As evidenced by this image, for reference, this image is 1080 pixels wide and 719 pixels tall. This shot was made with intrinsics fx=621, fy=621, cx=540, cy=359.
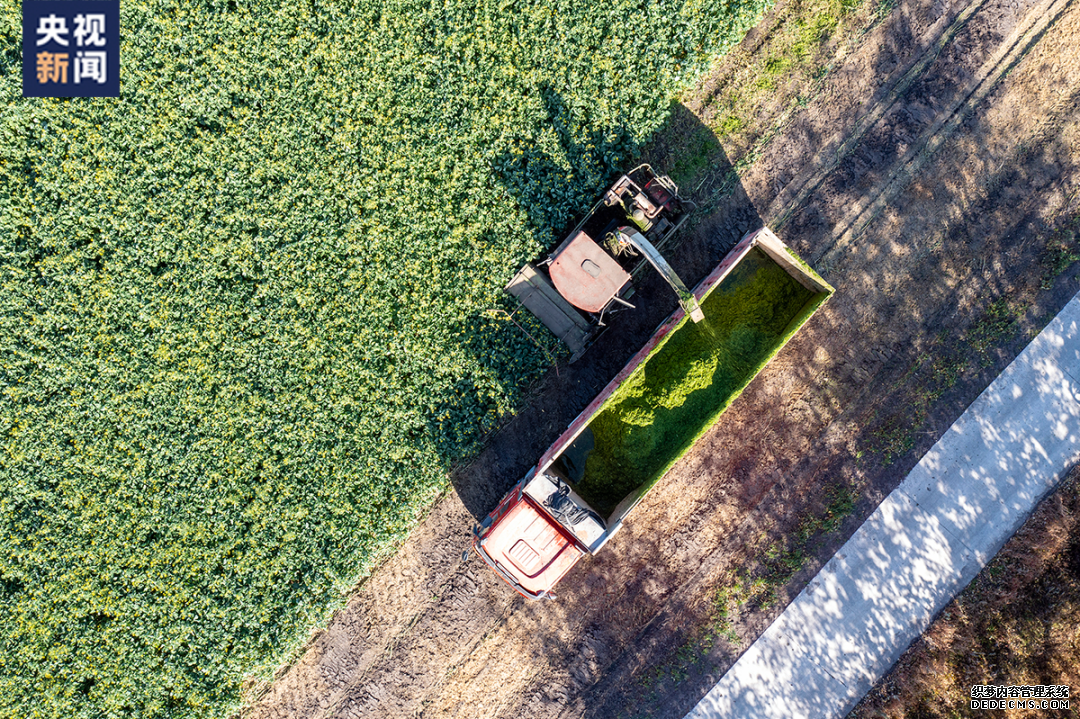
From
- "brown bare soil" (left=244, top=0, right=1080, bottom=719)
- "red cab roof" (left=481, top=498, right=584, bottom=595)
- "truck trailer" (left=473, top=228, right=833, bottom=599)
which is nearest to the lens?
"truck trailer" (left=473, top=228, right=833, bottom=599)

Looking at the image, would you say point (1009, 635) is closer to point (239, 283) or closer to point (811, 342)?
point (811, 342)

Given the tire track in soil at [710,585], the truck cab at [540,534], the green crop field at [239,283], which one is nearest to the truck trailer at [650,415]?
the truck cab at [540,534]

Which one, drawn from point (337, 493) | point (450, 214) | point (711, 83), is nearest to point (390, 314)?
point (450, 214)

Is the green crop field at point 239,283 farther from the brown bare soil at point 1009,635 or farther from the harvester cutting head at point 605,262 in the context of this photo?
the brown bare soil at point 1009,635

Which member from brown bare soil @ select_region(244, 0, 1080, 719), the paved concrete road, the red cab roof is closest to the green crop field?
the red cab roof

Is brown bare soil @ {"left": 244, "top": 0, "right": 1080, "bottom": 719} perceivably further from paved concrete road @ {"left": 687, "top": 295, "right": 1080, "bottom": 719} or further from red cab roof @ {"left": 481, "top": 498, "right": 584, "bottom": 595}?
red cab roof @ {"left": 481, "top": 498, "right": 584, "bottom": 595}
